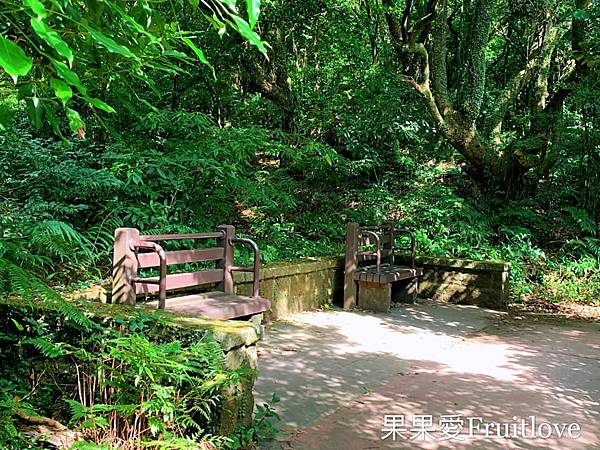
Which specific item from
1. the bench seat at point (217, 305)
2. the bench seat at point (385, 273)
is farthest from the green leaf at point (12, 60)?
the bench seat at point (385, 273)

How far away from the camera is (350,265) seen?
7.52 meters

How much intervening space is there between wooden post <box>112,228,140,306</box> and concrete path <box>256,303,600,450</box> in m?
1.19

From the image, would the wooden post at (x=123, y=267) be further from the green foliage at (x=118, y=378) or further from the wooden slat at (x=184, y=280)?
the green foliage at (x=118, y=378)

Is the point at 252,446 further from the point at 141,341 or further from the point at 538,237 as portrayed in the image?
the point at 538,237

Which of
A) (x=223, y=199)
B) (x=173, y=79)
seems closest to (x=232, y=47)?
(x=173, y=79)

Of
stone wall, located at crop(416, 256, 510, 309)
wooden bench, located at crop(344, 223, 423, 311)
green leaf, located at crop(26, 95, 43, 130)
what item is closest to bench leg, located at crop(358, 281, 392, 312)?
wooden bench, located at crop(344, 223, 423, 311)

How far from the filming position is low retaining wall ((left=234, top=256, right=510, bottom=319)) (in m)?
6.59

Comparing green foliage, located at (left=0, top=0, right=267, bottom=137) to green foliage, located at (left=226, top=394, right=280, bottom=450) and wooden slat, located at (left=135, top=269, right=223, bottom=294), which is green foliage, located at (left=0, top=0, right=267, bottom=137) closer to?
green foliage, located at (left=226, top=394, right=280, bottom=450)

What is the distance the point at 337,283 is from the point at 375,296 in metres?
0.60

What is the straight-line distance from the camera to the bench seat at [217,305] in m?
4.29

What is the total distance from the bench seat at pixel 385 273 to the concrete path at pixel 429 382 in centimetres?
49

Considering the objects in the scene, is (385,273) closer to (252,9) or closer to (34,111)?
(34,111)

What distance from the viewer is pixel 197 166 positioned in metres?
6.61

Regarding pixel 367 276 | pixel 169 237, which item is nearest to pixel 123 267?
pixel 169 237
